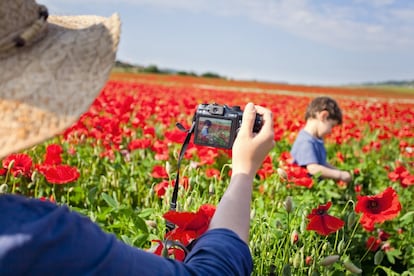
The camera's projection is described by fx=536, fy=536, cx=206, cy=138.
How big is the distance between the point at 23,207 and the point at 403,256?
2393mm

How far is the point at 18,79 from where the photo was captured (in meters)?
0.86

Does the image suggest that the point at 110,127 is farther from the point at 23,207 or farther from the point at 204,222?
the point at 23,207

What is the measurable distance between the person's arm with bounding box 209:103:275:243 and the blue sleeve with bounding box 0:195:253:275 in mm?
182

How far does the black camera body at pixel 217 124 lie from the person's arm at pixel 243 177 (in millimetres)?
279

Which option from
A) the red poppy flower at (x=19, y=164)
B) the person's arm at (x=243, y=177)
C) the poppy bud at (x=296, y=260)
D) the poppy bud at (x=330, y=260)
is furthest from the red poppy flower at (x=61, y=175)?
the person's arm at (x=243, y=177)

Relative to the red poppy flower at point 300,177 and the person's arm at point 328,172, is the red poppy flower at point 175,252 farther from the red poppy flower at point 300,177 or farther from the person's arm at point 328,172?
the person's arm at point 328,172

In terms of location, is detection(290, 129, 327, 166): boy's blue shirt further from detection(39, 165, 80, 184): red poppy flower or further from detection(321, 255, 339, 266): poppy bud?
detection(321, 255, 339, 266): poppy bud

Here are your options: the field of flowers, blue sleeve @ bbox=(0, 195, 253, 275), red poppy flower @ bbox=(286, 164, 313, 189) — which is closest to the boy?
the field of flowers

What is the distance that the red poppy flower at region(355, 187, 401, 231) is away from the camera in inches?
69.7

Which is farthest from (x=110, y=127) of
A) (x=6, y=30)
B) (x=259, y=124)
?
(x=6, y=30)

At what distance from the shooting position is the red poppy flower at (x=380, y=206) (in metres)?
1.77

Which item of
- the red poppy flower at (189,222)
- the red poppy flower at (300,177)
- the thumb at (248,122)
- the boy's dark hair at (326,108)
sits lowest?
the red poppy flower at (300,177)

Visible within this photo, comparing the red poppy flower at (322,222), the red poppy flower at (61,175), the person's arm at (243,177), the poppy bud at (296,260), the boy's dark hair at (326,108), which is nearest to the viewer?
the person's arm at (243,177)

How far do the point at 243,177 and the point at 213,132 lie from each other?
40cm
